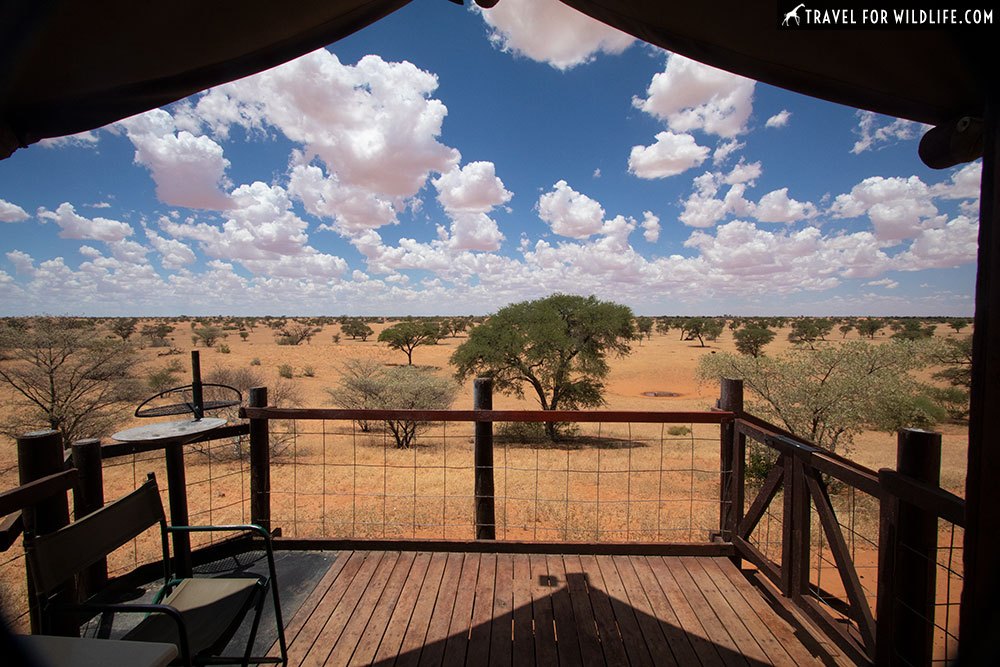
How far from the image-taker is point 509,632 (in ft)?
7.65

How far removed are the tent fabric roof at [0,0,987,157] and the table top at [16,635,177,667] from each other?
1.82m

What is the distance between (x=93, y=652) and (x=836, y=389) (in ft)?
37.9

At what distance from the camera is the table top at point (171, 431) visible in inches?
86.8

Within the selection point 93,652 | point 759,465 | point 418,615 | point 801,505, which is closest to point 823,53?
point 801,505

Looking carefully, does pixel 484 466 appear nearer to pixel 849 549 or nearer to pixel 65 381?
pixel 849 549

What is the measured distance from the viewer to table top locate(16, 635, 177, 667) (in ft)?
3.63

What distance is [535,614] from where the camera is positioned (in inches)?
97.4

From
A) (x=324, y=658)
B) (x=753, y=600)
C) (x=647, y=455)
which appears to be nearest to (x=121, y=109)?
(x=324, y=658)

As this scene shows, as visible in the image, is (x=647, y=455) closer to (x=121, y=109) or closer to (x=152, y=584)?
(x=152, y=584)

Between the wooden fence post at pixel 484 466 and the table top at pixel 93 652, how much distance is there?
90.1 inches

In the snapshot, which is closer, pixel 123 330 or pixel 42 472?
pixel 42 472

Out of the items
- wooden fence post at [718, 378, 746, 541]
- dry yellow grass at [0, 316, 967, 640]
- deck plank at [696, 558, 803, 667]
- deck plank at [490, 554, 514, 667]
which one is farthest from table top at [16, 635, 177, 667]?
wooden fence post at [718, 378, 746, 541]

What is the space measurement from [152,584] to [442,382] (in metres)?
10.5

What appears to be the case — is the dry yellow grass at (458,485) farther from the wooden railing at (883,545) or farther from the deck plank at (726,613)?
the wooden railing at (883,545)
